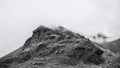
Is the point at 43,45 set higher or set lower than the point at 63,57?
higher

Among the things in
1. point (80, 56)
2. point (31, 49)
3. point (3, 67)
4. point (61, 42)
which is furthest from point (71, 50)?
point (3, 67)

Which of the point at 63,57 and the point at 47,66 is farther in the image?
the point at 63,57

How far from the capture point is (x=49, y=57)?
16862cm

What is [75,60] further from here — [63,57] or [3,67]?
[3,67]

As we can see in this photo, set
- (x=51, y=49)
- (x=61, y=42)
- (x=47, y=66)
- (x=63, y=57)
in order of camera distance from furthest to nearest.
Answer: (x=61, y=42) → (x=51, y=49) → (x=63, y=57) → (x=47, y=66)

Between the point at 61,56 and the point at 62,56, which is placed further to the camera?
the point at 61,56

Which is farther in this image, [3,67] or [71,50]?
[3,67]

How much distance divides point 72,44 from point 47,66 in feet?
145

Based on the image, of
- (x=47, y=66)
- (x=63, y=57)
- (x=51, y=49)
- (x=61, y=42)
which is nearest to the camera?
(x=47, y=66)

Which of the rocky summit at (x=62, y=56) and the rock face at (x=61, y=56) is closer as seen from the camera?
the rocky summit at (x=62, y=56)

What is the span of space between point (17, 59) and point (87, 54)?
62.1 m

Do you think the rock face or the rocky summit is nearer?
the rocky summit

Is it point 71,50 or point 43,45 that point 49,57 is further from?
point 43,45

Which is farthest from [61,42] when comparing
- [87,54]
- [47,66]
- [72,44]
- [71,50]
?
[47,66]
